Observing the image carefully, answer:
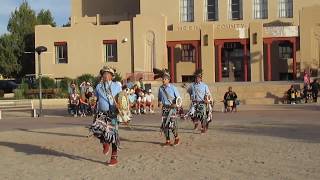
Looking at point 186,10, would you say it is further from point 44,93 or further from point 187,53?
point 44,93

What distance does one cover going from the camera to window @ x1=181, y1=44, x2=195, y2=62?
5112 cm

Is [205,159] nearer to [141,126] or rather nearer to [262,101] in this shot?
[141,126]

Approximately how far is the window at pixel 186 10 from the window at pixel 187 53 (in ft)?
8.49

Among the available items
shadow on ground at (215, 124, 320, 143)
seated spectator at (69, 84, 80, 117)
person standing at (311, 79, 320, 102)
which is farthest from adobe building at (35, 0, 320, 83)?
shadow on ground at (215, 124, 320, 143)

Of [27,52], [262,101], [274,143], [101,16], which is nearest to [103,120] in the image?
[274,143]

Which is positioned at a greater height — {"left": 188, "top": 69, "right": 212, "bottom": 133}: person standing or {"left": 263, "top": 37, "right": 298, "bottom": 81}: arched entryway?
{"left": 263, "top": 37, "right": 298, "bottom": 81}: arched entryway

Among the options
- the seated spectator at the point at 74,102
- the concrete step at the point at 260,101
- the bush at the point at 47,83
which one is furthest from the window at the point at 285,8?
the seated spectator at the point at 74,102

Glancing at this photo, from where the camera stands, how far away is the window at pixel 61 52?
5306 cm

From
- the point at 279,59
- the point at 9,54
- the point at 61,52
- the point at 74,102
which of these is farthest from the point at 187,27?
the point at 74,102

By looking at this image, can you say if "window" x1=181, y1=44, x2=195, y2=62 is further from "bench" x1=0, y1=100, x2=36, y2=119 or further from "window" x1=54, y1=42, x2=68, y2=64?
"bench" x1=0, y1=100, x2=36, y2=119

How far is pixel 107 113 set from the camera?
12461mm

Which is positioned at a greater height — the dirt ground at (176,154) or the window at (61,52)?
the window at (61,52)

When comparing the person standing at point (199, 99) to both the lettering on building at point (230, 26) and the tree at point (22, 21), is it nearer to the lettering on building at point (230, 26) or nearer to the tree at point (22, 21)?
the lettering on building at point (230, 26)

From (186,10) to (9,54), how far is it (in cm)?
2045
